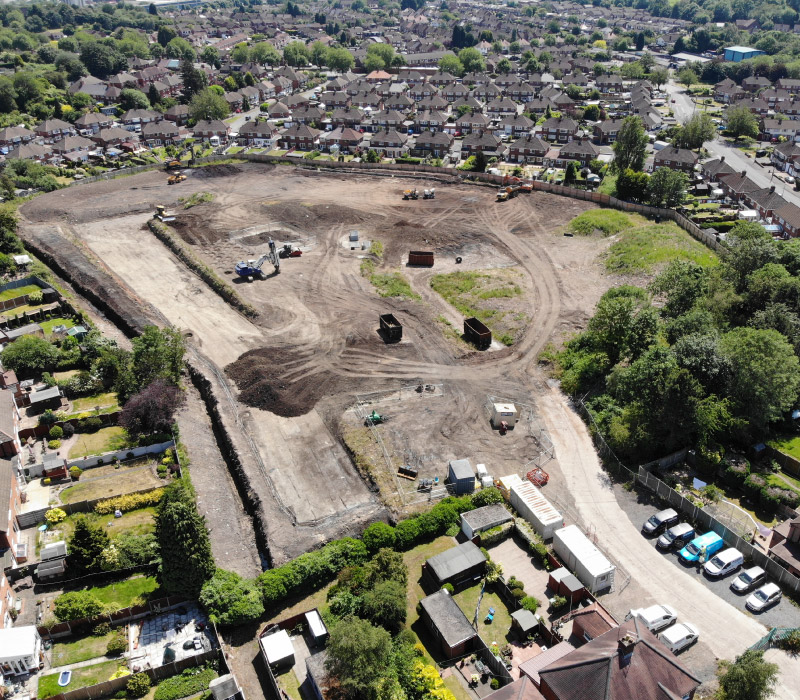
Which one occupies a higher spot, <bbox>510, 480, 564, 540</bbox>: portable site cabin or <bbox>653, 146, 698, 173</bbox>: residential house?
<bbox>653, 146, 698, 173</bbox>: residential house

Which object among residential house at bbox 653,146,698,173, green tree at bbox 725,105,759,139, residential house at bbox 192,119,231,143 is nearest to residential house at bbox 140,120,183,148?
residential house at bbox 192,119,231,143

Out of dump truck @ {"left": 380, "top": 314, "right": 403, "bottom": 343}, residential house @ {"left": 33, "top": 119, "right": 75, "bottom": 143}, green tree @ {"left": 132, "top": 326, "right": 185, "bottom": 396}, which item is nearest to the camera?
green tree @ {"left": 132, "top": 326, "right": 185, "bottom": 396}

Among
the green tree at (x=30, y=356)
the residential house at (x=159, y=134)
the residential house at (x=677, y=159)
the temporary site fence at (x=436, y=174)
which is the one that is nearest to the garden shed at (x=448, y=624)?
the green tree at (x=30, y=356)

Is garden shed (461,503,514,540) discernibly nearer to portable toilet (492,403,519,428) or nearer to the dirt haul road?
the dirt haul road

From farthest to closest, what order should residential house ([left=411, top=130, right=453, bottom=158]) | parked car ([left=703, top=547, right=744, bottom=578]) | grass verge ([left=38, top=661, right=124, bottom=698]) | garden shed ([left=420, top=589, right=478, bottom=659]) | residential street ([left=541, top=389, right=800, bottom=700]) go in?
residential house ([left=411, top=130, right=453, bottom=158])
parked car ([left=703, top=547, right=744, bottom=578])
residential street ([left=541, top=389, right=800, bottom=700])
garden shed ([left=420, top=589, right=478, bottom=659])
grass verge ([left=38, top=661, right=124, bottom=698])

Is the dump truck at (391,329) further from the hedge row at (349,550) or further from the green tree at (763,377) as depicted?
the green tree at (763,377)

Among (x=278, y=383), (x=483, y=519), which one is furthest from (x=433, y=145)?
(x=483, y=519)

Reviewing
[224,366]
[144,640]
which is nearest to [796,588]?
[144,640]
